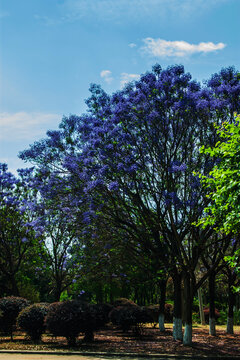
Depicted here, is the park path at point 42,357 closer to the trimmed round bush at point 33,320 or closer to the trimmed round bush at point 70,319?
the trimmed round bush at point 70,319

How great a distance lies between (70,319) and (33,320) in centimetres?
228

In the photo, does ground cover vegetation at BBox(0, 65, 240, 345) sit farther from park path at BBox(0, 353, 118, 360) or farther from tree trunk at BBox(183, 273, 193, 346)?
park path at BBox(0, 353, 118, 360)

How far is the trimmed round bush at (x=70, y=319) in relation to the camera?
14.4 meters

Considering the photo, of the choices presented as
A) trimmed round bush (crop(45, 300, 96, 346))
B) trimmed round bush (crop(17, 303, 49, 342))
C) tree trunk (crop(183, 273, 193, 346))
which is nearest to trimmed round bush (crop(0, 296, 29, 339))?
trimmed round bush (crop(17, 303, 49, 342))

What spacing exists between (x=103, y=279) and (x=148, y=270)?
4.51 metres

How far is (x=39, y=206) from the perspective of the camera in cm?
1688

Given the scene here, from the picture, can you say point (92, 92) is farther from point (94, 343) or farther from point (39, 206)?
point (94, 343)


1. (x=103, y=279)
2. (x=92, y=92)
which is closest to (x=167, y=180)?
(x=92, y=92)

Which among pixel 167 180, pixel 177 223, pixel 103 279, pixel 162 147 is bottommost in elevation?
pixel 103 279

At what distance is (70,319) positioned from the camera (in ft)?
47.3

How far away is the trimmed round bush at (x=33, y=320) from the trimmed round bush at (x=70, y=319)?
1019mm

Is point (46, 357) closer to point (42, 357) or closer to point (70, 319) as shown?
point (42, 357)

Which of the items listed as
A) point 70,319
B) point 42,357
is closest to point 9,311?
point 70,319

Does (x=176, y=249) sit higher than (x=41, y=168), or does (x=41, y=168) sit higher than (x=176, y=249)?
(x=41, y=168)
